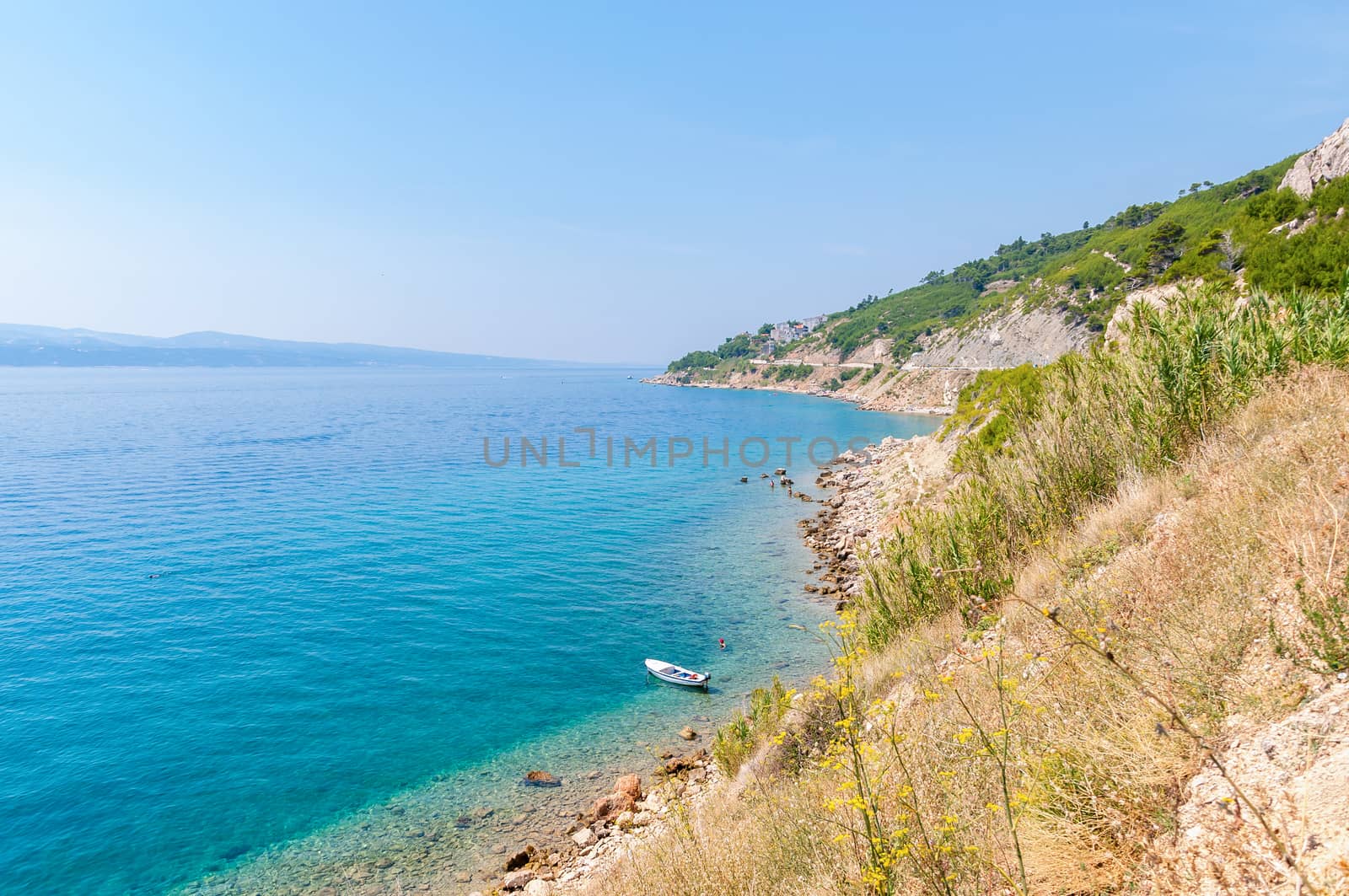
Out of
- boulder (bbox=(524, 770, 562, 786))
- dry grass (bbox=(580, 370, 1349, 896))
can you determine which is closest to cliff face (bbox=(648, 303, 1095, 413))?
boulder (bbox=(524, 770, 562, 786))

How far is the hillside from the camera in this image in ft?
89.5

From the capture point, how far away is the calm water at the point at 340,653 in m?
14.6

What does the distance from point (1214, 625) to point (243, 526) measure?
4404 centimetres

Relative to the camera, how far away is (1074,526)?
1093 cm

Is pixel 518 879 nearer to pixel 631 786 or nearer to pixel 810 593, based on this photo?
pixel 631 786

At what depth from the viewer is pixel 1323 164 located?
32750 millimetres

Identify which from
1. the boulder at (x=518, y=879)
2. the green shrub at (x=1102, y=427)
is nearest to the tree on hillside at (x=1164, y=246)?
the green shrub at (x=1102, y=427)

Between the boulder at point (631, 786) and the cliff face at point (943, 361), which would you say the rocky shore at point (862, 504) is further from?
the cliff face at point (943, 361)

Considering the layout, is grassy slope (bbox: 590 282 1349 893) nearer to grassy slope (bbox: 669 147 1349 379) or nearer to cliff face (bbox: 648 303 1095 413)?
grassy slope (bbox: 669 147 1349 379)

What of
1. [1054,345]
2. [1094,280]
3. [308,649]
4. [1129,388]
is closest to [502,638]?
[308,649]

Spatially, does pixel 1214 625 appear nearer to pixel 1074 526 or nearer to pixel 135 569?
pixel 1074 526

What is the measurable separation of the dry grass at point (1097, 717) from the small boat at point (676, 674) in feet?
37.9

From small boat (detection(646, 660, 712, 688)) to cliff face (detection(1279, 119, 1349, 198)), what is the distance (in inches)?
1527

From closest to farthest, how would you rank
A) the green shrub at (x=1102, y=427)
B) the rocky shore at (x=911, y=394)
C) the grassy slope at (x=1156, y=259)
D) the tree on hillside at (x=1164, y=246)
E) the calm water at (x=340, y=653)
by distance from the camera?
the green shrub at (x=1102, y=427), the calm water at (x=340, y=653), the grassy slope at (x=1156, y=259), the tree on hillside at (x=1164, y=246), the rocky shore at (x=911, y=394)
